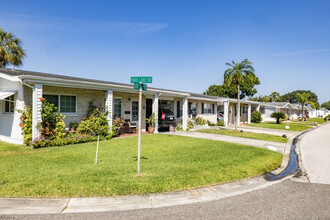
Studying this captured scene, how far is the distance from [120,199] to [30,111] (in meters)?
7.97

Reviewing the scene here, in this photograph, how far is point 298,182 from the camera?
5535 mm

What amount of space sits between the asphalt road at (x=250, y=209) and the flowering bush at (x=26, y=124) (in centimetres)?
702

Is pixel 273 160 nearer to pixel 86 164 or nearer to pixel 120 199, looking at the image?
pixel 120 199

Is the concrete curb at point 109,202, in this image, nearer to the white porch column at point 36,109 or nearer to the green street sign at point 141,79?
the green street sign at point 141,79

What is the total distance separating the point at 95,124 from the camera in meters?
11.3

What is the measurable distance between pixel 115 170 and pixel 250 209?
3562 mm

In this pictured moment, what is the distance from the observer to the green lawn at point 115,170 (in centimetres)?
448

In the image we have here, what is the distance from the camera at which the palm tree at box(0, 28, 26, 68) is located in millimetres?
16953

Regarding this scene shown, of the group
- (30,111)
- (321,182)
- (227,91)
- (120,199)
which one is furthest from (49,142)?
(227,91)

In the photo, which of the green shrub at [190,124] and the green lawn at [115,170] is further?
the green shrub at [190,124]

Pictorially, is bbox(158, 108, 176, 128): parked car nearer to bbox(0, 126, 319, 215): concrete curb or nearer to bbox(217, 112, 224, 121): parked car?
bbox(217, 112, 224, 121): parked car

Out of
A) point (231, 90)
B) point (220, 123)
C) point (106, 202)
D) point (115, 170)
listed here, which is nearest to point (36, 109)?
point (115, 170)

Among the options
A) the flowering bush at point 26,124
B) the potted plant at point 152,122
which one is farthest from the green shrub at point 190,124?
the flowering bush at point 26,124

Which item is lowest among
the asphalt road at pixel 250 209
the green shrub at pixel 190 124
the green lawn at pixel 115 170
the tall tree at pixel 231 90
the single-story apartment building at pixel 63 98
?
the asphalt road at pixel 250 209
